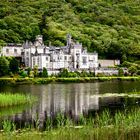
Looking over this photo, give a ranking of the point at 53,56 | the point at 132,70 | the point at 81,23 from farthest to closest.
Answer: the point at 81,23 < the point at 53,56 < the point at 132,70

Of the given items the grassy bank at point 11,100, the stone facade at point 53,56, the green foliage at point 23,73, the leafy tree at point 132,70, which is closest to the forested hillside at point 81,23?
the stone facade at point 53,56

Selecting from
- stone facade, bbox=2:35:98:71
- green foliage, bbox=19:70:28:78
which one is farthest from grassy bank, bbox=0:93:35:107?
stone facade, bbox=2:35:98:71

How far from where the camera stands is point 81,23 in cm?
14988

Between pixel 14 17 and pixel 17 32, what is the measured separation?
52.1 ft

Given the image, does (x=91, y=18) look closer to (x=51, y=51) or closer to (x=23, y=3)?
(x=23, y=3)

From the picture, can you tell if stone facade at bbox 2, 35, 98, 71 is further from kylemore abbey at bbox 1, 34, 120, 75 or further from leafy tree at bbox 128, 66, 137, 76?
leafy tree at bbox 128, 66, 137, 76

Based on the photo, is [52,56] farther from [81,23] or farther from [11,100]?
[11,100]

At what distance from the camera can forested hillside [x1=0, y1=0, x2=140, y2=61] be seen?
119 meters

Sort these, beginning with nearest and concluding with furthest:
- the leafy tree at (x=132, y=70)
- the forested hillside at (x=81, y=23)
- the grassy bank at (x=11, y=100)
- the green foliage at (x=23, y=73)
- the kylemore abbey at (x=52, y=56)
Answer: the grassy bank at (x=11, y=100) → the green foliage at (x=23, y=73) → the leafy tree at (x=132, y=70) → the kylemore abbey at (x=52, y=56) → the forested hillside at (x=81, y=23)

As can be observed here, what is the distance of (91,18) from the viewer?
159 m

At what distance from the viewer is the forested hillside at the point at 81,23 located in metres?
119

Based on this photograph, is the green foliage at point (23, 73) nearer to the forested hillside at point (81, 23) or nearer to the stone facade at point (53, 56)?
the stone facade at point (53, 56)

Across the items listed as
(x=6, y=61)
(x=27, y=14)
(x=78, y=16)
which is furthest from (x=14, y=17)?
(x=6, y=61)

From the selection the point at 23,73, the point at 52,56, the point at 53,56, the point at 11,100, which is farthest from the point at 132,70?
the point at 11,100
